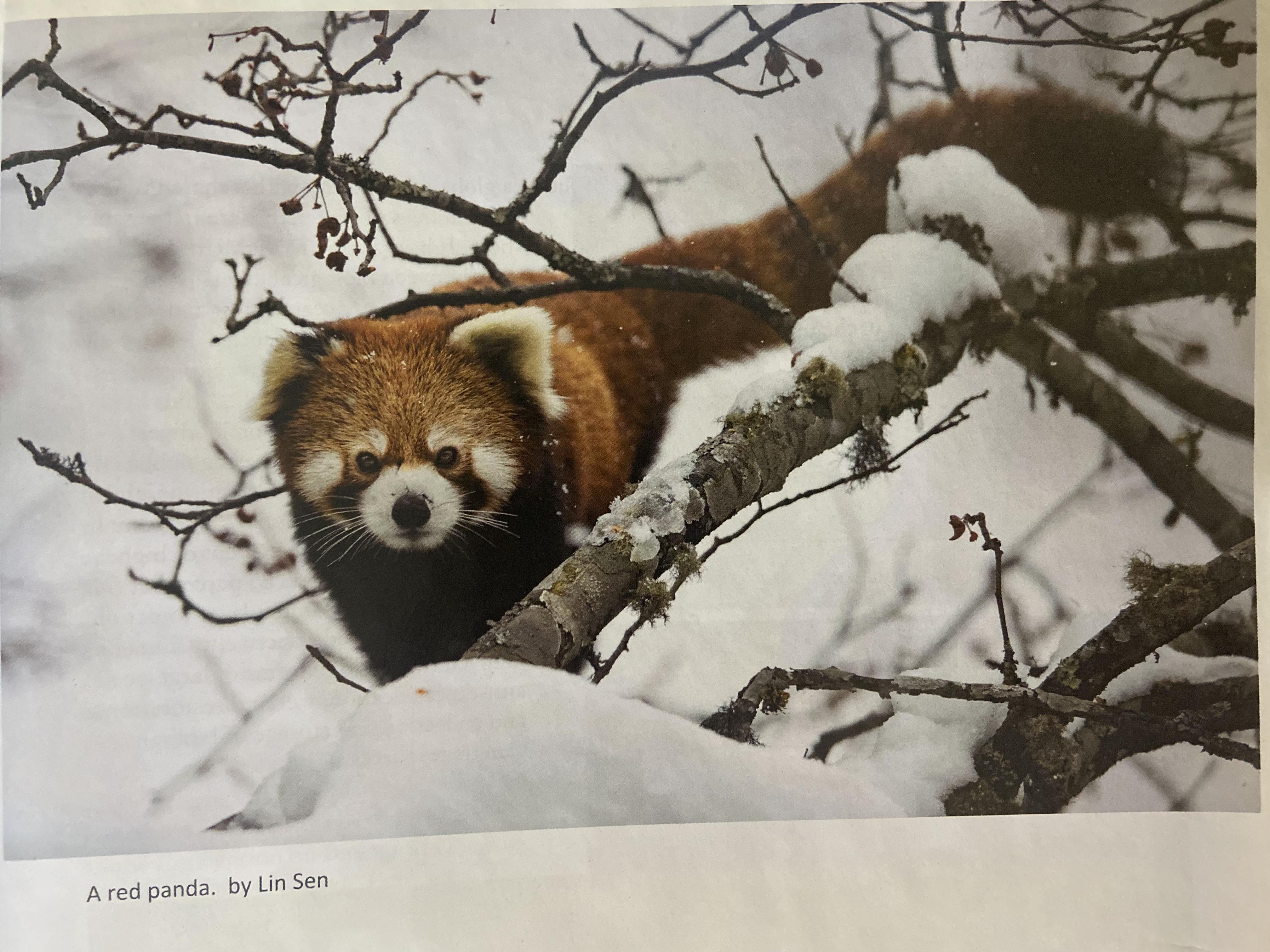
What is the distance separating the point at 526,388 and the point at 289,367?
31 cm

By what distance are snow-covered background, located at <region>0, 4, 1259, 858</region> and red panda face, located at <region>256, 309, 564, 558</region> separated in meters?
0.05

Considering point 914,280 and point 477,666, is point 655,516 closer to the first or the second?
point 477,666

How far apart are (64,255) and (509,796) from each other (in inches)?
37.2

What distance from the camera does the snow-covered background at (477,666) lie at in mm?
1025

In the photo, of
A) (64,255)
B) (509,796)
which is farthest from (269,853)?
(64,255)

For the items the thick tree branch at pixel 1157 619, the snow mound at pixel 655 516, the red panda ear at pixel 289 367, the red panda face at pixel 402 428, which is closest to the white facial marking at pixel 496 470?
the red panda face at pixel 402 428

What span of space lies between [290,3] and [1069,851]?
1.59m

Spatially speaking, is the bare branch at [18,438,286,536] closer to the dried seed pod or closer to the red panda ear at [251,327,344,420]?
the red panda ear at [251,327,344,420]

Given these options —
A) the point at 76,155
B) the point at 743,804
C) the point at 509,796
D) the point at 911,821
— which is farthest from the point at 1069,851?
the point at 76,155

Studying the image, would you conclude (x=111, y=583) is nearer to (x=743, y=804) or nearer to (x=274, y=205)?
(x=274, y=205)

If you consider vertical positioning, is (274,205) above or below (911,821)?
above

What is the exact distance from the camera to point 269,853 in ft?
3.34

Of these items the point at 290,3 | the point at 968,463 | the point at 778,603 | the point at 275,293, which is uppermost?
the point at 290,3

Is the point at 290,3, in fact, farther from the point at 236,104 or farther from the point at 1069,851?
the point at 1069,851
